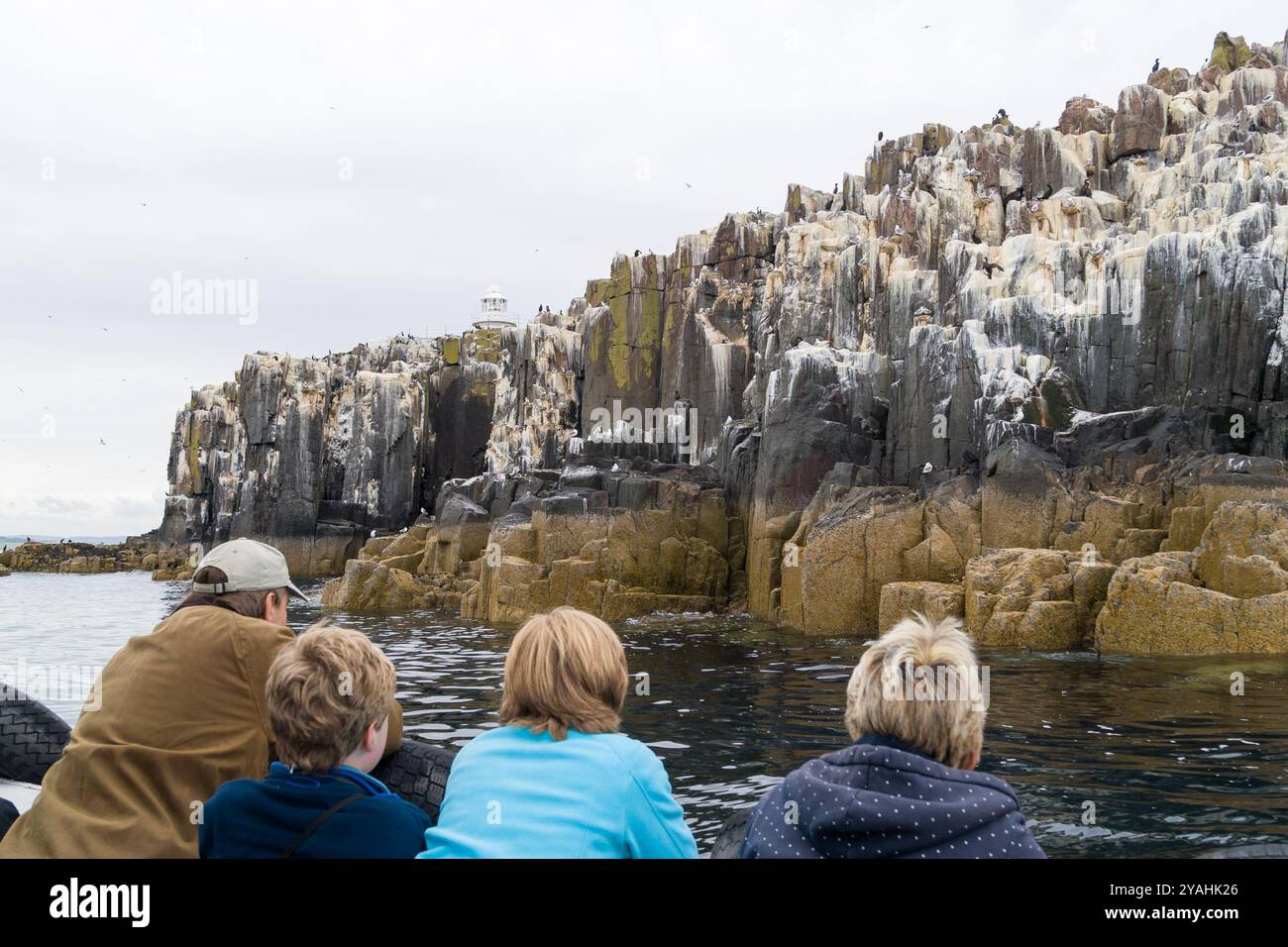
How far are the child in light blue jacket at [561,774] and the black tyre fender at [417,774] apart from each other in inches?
23.4

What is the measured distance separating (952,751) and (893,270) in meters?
37.8

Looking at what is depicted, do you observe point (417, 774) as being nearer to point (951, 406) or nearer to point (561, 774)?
point (561, 774)

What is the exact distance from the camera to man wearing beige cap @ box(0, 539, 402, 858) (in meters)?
3.49

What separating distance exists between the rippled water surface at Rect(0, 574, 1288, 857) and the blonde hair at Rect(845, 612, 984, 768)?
5.46 metres

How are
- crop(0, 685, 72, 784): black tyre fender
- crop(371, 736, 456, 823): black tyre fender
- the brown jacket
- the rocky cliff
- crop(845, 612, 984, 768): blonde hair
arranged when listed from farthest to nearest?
the rocky cliff → crop(0, 685, 72, 784): black tyre fender → crop(371, 736, 456, 823): black tyre fender → the brown jacket → crop(845, 612, 984, 768): blonde hair

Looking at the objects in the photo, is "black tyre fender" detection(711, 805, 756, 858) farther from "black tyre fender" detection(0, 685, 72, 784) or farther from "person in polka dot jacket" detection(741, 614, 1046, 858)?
"black tyre fender" detection(0, 685, 72, 784)

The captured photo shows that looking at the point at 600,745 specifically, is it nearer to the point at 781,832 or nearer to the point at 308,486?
the point at 781,832

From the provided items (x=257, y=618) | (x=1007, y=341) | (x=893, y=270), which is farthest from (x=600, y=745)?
(x=893, y=270)

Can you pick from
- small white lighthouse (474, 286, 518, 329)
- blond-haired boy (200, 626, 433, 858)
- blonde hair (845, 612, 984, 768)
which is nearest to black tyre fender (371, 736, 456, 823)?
blond-haired boy (200, 626, 433, 858)

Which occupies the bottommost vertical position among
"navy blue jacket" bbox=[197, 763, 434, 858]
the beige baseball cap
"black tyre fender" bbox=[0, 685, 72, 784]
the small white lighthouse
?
"black tyre fender" bbox=[0, 685, 72, 784]

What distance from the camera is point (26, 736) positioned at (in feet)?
16.8

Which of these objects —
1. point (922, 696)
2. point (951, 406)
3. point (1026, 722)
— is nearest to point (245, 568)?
point (922, 696)

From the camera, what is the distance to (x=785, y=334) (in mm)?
41844

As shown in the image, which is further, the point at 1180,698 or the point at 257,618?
the point at 1180,698
